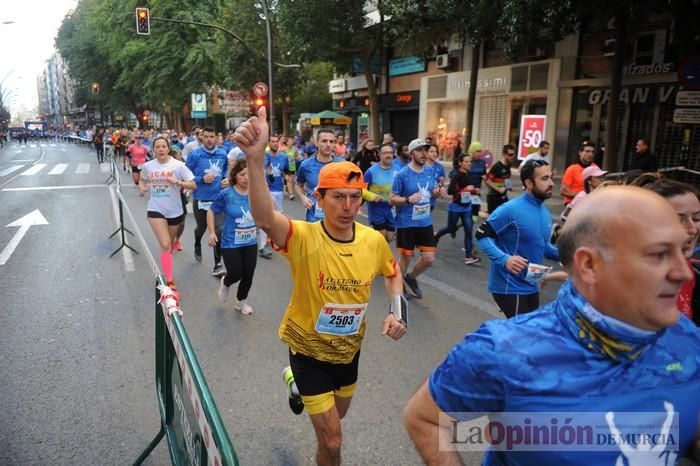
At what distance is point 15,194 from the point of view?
16.3 meters

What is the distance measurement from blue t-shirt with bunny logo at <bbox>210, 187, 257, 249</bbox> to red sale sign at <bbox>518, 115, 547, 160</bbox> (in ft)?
33.2

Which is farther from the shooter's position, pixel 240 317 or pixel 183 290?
→ pixel 183 290

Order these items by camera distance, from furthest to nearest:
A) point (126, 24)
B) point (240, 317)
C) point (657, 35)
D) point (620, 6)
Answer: point (126, 24) < point (657, 35) < point (620, 6) < point (240, 317)

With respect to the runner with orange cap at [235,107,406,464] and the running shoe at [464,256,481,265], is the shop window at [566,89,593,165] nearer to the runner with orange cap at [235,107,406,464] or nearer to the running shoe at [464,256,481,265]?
the running shoe at [464,256,481,265]

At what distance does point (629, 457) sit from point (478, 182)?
918 centimetres

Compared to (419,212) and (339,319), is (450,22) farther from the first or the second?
(339,319)

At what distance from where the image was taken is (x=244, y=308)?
227 inches

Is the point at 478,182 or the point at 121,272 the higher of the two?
the point at 478,182

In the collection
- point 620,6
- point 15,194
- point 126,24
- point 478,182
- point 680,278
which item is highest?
point 126,24

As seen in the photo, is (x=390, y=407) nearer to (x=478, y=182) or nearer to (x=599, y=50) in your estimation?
(x=478, y=182)

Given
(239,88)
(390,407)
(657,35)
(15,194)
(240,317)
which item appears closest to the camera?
(390,407)

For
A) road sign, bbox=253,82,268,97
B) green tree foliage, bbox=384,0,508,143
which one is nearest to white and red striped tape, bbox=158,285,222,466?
green tree foliage, bbox=384,0,508,143

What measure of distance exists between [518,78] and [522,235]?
18.6 m

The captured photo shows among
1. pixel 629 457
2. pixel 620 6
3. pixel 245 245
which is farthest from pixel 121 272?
pixel 620 6
